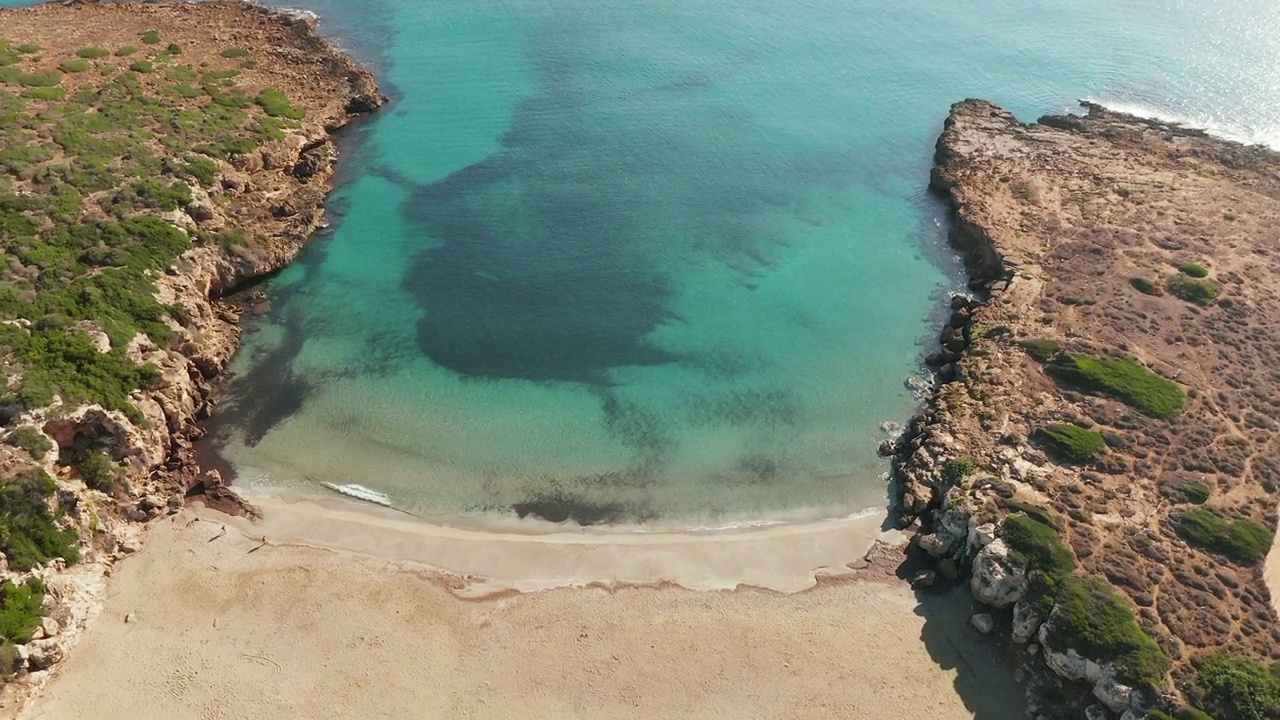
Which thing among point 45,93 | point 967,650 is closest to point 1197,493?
point 967,650

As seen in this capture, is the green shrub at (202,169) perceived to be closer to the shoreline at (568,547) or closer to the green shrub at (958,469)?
the shoreline at (568,547)

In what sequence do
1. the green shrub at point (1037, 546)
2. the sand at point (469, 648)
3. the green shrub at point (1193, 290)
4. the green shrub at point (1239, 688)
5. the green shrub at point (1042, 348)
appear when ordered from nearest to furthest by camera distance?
the green shrub at point (1239, 688)
the sand at point (469, 648)
the green shrub at point (1037, 546)
the green shrub at point (1042, 348)
the green shrub at point (1193, 290)

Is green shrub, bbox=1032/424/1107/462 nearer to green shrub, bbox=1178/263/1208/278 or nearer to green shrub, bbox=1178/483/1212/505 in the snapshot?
green shrub, bbox=1178/483/1212/505

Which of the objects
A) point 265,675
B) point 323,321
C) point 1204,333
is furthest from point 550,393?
point 1204,333

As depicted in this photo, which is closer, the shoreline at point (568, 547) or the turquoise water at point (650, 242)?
the shoreline at point (568, 547)

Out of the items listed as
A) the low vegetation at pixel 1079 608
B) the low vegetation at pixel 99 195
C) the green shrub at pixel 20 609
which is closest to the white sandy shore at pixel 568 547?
the low vegetation at pixel 1079 608

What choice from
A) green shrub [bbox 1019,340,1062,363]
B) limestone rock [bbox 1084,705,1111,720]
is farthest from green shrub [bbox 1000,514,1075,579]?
green shrub [bbox 1019,340,1062,363]
